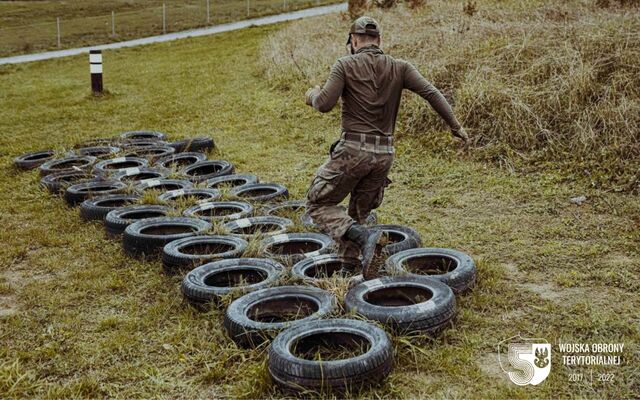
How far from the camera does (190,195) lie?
321 inches

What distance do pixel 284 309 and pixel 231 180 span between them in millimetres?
4012

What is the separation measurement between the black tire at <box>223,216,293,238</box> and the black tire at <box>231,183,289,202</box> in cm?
99

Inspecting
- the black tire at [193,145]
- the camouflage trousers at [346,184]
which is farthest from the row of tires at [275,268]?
the black tire at [193,145]

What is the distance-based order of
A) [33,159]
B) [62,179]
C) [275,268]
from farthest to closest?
1. [33,159]
2. [62,179]
3. [275,268]

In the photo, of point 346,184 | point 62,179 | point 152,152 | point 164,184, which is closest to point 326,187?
point 346,184

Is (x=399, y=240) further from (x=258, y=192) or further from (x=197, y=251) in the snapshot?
(x=258, y=192)

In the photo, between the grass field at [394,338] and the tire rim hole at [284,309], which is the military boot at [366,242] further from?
the grass field at [394,338]

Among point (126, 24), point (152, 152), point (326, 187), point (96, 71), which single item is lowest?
point (152, 152)

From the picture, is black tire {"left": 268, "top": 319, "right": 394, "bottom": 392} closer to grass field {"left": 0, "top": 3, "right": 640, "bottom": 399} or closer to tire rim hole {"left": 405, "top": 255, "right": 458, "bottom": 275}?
grass field {"left": 0, "top": 3, "right": 640, "bottom": 399}

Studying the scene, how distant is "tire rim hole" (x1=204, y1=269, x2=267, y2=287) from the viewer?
5.78 m

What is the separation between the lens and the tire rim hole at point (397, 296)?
516cm

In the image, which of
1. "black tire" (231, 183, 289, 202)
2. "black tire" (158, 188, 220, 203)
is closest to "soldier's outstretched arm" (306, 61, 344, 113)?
"black tire" (231, 183, 289, 202)

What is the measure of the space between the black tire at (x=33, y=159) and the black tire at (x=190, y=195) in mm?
3474

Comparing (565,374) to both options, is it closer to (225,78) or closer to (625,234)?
(625,234)
